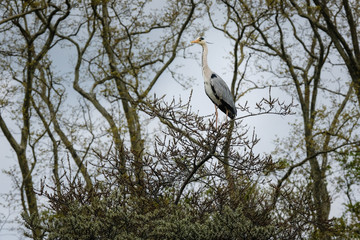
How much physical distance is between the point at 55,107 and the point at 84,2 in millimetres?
4137

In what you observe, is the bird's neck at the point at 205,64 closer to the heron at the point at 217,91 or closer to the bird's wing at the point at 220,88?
the heron at the point at 217,91

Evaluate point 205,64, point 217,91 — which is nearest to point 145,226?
point 217,91

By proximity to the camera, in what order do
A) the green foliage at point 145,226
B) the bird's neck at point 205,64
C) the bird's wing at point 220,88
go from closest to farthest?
the green foliage at point 145,226 < the bird's wing at point 220,88 < the bird's neck at point 205,64

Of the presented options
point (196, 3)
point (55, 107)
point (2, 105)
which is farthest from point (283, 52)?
point (2, 105)

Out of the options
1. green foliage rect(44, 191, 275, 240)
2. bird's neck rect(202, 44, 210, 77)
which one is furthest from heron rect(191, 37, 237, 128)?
green foliage rect(44, 191, 275, 240)

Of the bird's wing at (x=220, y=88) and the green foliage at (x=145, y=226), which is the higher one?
the bird's wing at (x=220, y=88)

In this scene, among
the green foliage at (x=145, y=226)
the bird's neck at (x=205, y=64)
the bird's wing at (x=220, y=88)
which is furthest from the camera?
the bird's neck at (x=205, y=64)

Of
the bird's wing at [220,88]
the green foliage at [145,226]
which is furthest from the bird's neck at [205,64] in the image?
the green foliage at [145,226]

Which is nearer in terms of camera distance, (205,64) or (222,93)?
(222,93)

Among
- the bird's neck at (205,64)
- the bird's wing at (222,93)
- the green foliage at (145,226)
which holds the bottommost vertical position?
the green foliage at (145,226)

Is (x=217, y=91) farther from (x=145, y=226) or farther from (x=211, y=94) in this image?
(x=145, y=226)

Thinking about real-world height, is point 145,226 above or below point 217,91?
below

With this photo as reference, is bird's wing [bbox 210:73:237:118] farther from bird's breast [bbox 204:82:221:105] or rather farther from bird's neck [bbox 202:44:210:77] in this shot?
bird's neck [bbox 202:44:210:77]

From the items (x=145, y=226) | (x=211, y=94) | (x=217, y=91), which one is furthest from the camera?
(x=211, y=94)
